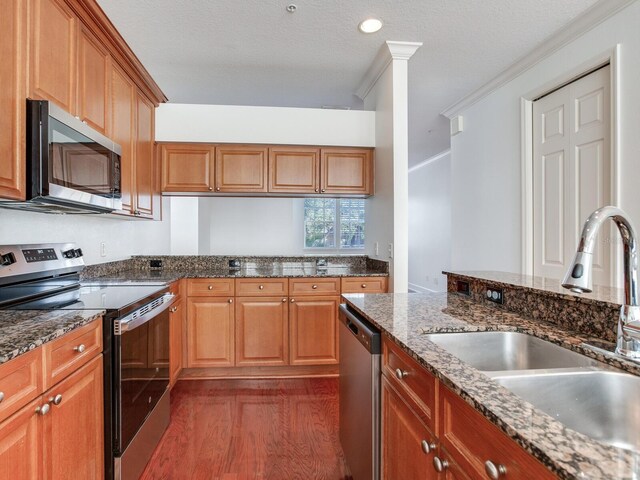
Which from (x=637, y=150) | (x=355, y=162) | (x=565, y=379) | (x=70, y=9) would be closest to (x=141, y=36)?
(x=70, y=9)

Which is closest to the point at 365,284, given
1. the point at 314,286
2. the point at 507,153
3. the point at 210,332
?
the point at 314,286

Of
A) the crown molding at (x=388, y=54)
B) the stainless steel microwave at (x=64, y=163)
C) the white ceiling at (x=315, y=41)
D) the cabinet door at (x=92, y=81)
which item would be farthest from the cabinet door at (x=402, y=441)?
the crown molding at (x=388, y=54)

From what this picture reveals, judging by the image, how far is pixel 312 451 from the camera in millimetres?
1911

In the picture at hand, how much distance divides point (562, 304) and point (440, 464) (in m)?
0.75

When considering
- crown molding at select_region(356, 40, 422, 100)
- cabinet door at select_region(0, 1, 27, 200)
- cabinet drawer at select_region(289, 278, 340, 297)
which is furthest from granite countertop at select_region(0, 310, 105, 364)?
crown molding at select_region(356, 40, 422, 100)

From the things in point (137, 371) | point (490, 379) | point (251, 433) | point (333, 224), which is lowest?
point (251, 433)

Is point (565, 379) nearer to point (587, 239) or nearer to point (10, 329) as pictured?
point (587, 239)

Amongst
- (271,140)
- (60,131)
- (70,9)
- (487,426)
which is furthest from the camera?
(271,140)

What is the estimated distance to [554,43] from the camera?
101 inches

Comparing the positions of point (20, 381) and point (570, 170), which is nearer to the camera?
point (20, 381)

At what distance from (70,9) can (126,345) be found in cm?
172

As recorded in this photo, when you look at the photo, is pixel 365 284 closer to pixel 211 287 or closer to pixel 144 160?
pixel 211 287

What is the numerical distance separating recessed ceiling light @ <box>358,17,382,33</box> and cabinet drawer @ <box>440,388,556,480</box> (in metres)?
2.30

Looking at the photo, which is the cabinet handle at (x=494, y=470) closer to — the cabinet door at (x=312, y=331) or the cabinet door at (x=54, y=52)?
the cabinet door at (x=54, y=52)
